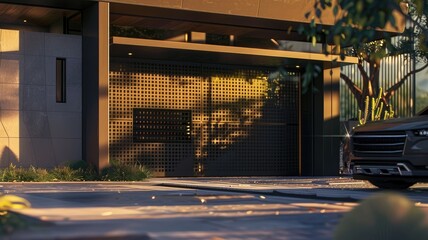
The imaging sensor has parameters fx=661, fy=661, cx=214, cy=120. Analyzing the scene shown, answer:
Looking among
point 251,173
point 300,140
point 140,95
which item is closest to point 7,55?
point 140,95

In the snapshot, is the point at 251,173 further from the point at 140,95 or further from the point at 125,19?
the point at 125,19

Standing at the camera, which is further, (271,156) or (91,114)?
(271,156)

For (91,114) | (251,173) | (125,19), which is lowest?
(251,173)

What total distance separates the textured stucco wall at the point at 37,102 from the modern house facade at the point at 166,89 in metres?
0.03

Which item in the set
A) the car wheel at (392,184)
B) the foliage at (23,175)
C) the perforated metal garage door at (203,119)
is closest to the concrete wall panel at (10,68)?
the foliage at (23,175)

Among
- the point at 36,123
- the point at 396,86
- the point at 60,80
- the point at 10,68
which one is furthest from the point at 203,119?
the point at 396,86

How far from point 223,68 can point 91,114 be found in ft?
17.9

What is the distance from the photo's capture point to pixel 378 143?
12781 mm

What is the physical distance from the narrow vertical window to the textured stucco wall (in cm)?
15

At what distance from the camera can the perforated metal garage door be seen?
2078cm

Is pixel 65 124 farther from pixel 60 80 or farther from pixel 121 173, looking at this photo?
pixel 121 173

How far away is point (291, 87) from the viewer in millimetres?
23562

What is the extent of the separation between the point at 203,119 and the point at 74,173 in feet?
18.1

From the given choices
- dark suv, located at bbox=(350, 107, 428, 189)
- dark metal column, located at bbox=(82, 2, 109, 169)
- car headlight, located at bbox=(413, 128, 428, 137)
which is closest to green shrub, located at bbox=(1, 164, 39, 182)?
dark metal column, located at bbox=(82, 2, 109, 169)
